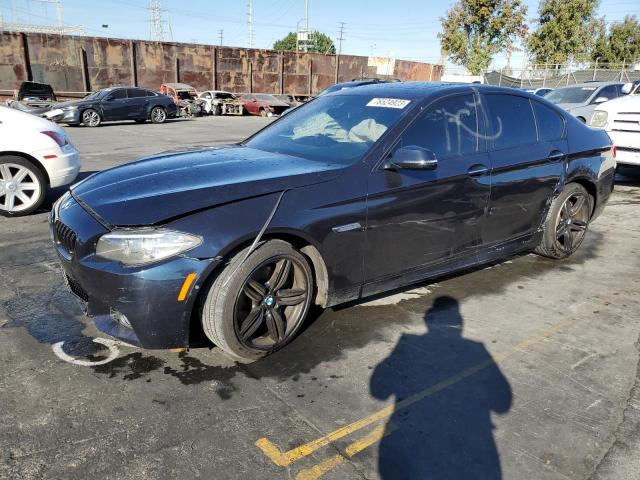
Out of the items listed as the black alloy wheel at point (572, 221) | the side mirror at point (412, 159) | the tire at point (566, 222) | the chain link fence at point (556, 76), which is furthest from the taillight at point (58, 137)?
the chain link fence at point (556, 76)

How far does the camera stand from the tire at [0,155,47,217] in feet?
19.6

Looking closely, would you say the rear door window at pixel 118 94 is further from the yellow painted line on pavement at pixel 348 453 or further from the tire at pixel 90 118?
the yellow painted line on pavement at pixel 348 453

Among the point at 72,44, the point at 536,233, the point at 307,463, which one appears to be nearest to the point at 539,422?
the point at 307,463

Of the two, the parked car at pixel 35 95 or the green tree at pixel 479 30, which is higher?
the green tree at pixel 479 30

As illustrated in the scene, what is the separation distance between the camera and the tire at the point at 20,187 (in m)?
5.99

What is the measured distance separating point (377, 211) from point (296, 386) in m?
1.23

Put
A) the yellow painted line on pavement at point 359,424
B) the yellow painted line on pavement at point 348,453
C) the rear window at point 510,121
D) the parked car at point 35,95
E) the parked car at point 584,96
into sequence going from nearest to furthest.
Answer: the yellow painted line on pavement at point 348,453
the yellow painted line on pavement at point 359,424
the rear window at point 510,121
the parked car at point 584,96
the parked car at point 35,95

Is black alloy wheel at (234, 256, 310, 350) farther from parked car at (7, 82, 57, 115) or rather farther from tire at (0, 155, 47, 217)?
parked car at (7, 82, 57, 115)

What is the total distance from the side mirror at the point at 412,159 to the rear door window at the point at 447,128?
0.19 m

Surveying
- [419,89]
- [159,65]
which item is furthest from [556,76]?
[419,89]

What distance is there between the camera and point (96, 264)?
2.71 m

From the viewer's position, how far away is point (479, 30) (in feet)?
133

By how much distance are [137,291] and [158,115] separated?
2080 cm

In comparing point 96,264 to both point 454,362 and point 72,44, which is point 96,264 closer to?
point 454,362
